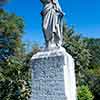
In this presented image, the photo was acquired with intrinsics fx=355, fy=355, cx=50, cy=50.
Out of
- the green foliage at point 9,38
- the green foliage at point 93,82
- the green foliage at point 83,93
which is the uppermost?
the green foliage at point 9,38

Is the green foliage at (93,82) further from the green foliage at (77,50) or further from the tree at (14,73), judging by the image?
the tree at (14,73)

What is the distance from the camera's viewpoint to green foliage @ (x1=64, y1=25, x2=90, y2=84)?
105 feet

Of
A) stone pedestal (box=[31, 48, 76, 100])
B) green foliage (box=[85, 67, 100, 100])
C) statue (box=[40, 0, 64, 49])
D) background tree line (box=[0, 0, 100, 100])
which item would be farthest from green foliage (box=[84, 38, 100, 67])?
stone pedestal (box=[31, 48, 76, 100])

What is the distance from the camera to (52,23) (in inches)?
529

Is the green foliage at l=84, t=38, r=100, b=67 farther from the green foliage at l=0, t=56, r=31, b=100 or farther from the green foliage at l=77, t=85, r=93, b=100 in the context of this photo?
the green foliage at l=0, t=56, r=31, b=100

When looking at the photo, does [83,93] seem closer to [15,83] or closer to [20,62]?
[20,62]

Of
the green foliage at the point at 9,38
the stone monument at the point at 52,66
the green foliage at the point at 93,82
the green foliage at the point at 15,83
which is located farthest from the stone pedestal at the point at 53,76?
the green foliage at the point at 93,82

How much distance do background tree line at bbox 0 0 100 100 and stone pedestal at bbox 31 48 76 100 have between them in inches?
340

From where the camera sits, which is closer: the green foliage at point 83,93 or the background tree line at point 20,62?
the background tree line at point 20,62

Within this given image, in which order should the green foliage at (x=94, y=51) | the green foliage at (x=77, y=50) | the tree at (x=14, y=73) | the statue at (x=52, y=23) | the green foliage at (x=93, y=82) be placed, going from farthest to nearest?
the green foliage at (x=94, y=51) → the green foliage at (x=93, y=82) → the green foliage at (x=77, y=50) → the tree at (x=14, y=73) → the statue at (x=52, y=23)

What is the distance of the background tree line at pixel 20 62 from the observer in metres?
24.9

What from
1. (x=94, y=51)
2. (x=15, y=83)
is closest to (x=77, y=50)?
(x=15, y=83)

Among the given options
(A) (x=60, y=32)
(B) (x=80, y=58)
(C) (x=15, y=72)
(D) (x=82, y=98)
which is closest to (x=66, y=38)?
(B) (x=80, y=58)

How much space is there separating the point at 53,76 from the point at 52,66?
1.23ft
